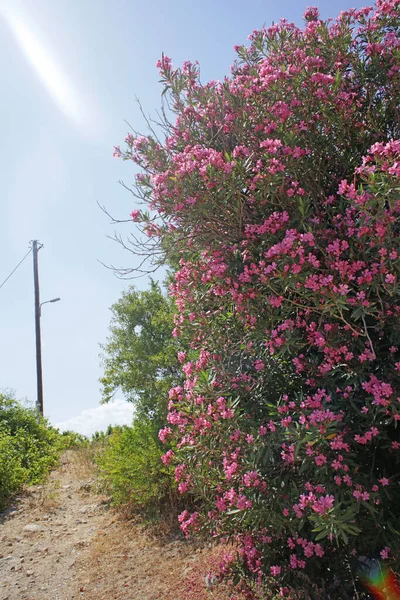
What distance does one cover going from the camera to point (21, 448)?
39.5ft

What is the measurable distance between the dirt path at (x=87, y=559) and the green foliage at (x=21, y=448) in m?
0.68

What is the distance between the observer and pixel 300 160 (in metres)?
3.88

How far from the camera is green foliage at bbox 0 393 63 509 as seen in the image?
9914 millimetres

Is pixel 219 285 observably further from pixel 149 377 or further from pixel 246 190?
pixel 149 377

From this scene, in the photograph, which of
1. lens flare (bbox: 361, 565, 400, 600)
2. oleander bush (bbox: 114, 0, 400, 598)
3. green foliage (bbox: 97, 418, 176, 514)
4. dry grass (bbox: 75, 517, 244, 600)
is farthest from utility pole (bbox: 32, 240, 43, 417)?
lens flare (bbox: 361, 565, 400, 600)

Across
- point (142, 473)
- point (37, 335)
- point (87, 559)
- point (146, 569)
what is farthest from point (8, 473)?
point (37, 335)

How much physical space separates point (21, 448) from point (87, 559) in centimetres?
621

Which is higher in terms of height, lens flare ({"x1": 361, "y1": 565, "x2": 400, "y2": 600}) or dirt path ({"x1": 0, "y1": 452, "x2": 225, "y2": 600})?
dirt path ({"x1": 0, "y1": 452, "x2": 225, "y2": 600})

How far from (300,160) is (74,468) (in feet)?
37.0

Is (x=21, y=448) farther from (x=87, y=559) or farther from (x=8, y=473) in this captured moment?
(x=87, y=559)

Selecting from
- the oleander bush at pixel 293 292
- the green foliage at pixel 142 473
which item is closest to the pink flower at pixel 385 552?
the oleander bush at pixel 293 292

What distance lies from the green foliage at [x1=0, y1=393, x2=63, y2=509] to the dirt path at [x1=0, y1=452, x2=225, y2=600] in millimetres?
683

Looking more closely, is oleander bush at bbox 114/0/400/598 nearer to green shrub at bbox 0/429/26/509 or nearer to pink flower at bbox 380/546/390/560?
pink flower at bbox 380/546/390/560

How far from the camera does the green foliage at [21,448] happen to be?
9914mm
